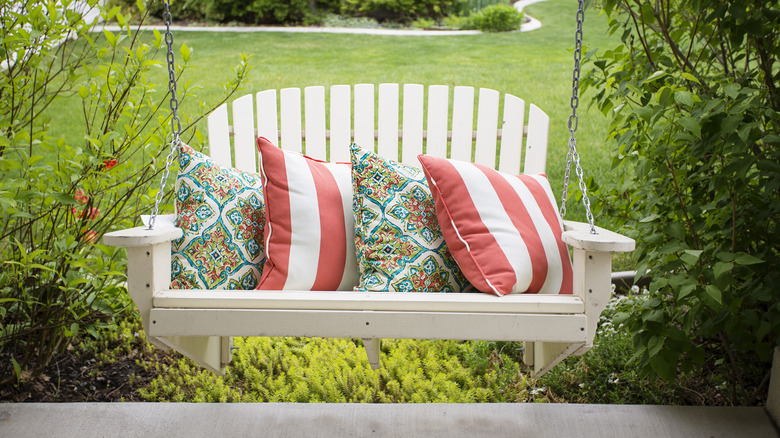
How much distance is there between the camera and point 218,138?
2260 mm

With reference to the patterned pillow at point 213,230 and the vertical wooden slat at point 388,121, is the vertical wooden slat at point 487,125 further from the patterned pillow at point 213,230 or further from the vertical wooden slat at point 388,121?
the patterned pillow at point 213,230

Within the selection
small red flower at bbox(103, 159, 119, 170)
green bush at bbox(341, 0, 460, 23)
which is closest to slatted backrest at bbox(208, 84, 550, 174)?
small red flower at bbox(103, 159, 119, 170)

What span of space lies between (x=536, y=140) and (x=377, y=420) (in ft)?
3.41

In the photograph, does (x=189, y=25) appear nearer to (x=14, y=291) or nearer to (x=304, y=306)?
(x=14, y=291)

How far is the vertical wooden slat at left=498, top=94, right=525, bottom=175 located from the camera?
2375 millimetres

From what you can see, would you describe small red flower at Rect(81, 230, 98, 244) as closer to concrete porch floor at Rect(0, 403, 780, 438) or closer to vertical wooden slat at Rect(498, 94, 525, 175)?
concrete porch floor at Rect(0, 403, 780, 438)

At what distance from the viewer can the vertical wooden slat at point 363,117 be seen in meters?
2.43

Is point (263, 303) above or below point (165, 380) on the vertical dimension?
above

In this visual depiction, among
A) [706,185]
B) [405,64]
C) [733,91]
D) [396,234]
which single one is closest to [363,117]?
[396,234]

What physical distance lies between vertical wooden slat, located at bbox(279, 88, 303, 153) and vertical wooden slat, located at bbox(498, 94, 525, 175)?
71cm

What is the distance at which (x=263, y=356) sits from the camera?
264 centimetres

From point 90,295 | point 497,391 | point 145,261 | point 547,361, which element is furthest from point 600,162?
point 145,261

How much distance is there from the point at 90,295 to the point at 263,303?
1053mm

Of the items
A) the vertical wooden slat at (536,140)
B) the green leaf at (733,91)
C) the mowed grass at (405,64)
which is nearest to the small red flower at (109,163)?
the vertical wooden slat at (536,140)
